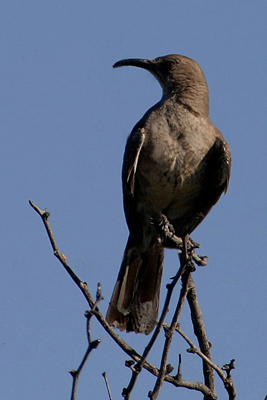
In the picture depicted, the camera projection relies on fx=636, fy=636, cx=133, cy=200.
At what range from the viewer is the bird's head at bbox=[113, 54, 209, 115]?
6426 millimetres

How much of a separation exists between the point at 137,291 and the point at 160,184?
108cm

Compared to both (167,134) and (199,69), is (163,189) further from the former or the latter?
(199,69)

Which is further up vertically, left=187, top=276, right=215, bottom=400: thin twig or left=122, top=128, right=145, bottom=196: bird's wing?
left=122, top=128, right=145, bottom=196: bird's wing

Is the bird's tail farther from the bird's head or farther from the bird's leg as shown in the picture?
the bird's head

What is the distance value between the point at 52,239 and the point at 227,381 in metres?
1.37

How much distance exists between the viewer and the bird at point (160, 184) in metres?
5.85

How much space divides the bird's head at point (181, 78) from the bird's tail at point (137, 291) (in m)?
1.50

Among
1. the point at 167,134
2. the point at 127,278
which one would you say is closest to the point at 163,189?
the point at 167,134

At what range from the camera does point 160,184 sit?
19.4ft

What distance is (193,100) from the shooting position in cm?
638

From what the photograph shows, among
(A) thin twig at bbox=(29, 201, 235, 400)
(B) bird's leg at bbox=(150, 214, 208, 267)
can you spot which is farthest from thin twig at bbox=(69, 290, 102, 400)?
(B) bird's leg at bbox=(150, 214, 208, 267)

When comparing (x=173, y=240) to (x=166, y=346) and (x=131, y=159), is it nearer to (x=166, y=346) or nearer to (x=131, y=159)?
(x=131, y=159)

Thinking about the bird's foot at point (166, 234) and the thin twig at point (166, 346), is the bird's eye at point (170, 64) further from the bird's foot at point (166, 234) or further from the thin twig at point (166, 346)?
the thin twig at point (166, 346)

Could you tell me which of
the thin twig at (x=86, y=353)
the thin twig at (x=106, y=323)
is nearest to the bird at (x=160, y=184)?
the thin twig at (x=106, y=323)
